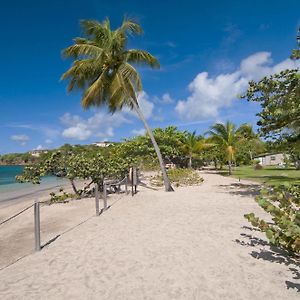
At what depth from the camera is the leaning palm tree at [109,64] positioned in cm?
1652

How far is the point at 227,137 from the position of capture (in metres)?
33.1

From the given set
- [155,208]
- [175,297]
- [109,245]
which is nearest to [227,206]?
[155,208]

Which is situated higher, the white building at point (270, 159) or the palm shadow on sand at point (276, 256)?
the white building at point (270, 159)

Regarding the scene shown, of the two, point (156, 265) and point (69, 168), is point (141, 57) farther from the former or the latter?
point (156, 265)

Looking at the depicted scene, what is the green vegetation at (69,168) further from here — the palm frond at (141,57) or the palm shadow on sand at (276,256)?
the palm shadow on sand at (276,256)

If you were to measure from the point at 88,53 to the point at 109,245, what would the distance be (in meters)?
12.2

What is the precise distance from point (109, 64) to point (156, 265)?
13553 mm

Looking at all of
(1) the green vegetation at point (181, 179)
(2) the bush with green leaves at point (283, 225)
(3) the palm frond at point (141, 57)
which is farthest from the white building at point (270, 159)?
(2) the bush with green leaves at point (283, 225)

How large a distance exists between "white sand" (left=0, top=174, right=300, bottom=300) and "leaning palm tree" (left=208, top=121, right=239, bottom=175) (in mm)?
24503

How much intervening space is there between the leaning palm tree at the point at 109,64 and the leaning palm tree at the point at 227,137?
17054 millimetres

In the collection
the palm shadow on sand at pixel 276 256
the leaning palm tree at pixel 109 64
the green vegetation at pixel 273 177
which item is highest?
the leaning palm tree at pixel 109 64

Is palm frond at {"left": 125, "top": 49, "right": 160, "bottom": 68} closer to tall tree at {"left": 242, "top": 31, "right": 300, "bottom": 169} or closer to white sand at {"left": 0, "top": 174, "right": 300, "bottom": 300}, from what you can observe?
tall tree at {"left": 242, "top": 31, "right": 300, "bottom": 169}

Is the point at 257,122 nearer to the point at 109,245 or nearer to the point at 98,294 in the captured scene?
the point at 109,245

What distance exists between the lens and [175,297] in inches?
159
